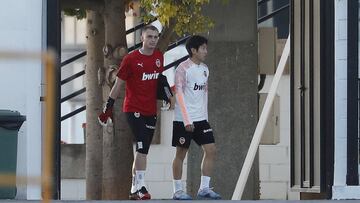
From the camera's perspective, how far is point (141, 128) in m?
13.6

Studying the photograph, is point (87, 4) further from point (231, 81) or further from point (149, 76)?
point (149, 76)

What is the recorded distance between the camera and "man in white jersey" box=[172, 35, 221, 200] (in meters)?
13.7

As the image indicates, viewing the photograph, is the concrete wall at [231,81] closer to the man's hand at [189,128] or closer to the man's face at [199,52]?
the man's face at [199,52]

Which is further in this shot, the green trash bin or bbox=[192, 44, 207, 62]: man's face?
bbox=[192, 44, 207, 62]: man's face

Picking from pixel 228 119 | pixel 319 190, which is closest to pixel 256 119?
pixel 228 119

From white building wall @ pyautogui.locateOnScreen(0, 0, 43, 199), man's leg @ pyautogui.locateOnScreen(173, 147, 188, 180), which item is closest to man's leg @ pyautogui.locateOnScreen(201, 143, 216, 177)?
man's leg @ pyautogui.locateOnScreen(173, 147, 188, 180)

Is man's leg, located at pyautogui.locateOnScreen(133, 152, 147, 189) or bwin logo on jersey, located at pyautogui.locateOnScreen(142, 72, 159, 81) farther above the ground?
bwin logo on jersey, located at pyautogui.locateOnScreen(142, 72, 159, 81)

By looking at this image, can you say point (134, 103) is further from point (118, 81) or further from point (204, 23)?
point (204, 23)

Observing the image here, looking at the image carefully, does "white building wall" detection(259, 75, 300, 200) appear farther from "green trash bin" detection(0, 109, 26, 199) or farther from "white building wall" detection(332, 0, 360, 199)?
"green trash bin" detection(0, 109, 26, 199)

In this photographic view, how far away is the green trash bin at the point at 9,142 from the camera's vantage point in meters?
13.1

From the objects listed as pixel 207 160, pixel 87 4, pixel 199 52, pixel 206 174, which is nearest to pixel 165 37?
pixel 87 4

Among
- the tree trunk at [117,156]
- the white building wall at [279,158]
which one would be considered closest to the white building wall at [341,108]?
the tree trunk at [117,156]

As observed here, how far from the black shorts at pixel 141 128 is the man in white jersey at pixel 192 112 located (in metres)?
0.30

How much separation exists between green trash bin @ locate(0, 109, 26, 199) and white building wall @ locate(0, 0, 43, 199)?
36 cm
